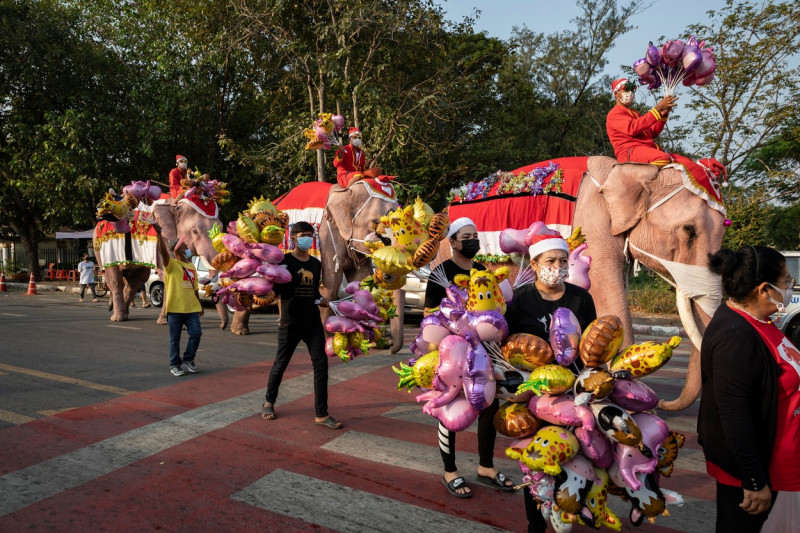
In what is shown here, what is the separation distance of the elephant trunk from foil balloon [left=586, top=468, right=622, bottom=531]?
2.81m

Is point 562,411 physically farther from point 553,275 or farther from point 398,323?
point 398,323

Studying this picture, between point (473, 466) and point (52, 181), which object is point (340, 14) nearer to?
point (52, 181)

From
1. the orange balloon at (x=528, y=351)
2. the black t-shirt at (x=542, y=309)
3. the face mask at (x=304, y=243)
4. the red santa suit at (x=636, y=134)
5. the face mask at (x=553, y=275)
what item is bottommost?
the orange balloon at (x=528, y=351)

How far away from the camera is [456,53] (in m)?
20.3

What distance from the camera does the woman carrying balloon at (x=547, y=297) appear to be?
323 cm

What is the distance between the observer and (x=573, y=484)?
8.87ft

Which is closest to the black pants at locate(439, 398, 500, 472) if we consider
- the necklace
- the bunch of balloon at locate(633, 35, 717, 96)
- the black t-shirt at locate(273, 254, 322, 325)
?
the necklace

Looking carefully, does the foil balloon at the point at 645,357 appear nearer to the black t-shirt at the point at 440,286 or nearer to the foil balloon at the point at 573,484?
the foil balloon at the point at 573,484

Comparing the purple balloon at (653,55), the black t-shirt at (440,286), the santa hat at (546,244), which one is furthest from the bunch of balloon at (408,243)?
the purple balloon at (653,55)

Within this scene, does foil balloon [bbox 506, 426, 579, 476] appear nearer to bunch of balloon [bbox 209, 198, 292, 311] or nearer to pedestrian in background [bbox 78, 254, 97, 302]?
bunch of balloon [bbox 209, 198, 292, 311]

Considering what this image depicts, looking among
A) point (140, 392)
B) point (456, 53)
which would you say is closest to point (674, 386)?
point (140, 392)

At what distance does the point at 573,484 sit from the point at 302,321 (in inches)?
123

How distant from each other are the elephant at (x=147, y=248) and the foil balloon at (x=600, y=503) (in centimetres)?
868

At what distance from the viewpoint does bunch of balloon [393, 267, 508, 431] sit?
311 centimetres
